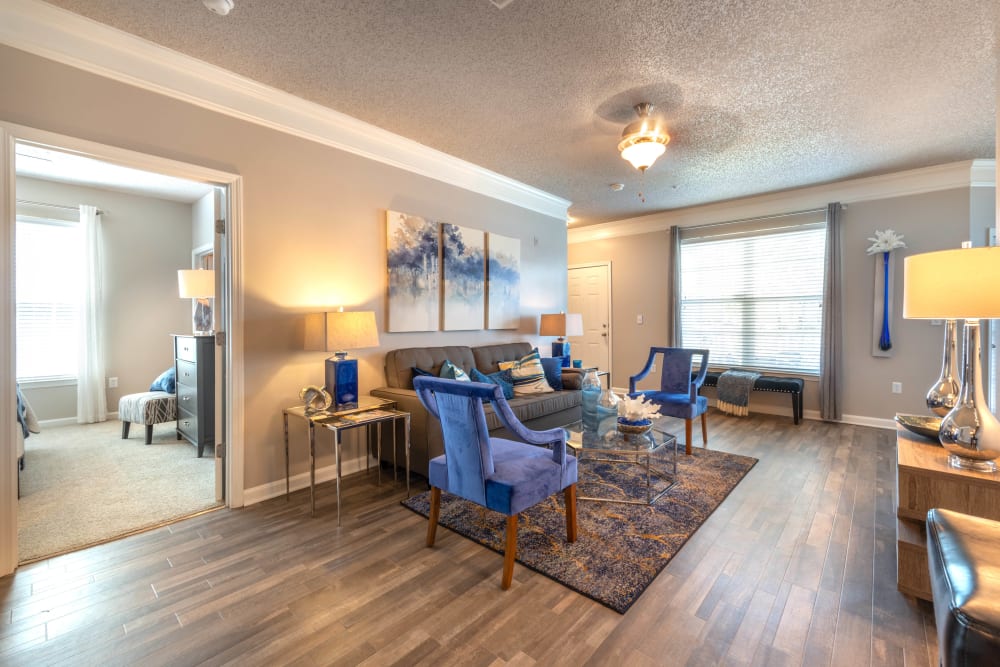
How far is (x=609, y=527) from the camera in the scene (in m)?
2.48

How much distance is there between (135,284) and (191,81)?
371cm

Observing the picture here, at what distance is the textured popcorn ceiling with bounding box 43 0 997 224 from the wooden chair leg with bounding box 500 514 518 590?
2.43 m

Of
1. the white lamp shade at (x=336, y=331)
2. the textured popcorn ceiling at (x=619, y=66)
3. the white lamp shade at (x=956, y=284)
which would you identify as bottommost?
the white lamp shade at (x=336, y=331)

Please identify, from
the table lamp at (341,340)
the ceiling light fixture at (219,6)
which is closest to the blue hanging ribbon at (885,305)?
the table lamp at (341,340)

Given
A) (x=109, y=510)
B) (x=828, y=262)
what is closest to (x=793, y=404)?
(x=828, y=262)

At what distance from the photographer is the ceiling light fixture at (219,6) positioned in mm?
1979

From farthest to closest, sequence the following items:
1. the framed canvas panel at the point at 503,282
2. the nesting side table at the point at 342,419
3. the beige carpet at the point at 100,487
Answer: the framed canvas panel at the point at 503,282
the nesting side table at the point at 342,419
the beige carpet at the point at 100,487

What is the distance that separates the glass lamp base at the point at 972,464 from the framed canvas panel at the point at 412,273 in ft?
11.2

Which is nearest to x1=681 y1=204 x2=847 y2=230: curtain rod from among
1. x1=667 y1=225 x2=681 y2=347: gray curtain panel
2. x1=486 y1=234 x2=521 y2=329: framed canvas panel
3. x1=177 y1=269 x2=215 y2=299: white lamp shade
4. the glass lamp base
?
x1=667 y1=225 x2=681 y2=347: gray curtain panel

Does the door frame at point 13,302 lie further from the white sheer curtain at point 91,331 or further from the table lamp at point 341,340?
the white sheer curtain at point 91,331

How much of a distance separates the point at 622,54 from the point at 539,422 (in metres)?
2.75

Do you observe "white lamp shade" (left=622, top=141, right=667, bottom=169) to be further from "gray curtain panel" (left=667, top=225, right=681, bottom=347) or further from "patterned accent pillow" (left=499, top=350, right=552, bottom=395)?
"gray curtain panel" (left=667, top=225, right=681, bottom=347)

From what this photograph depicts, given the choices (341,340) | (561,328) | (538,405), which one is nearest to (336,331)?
(341,340)

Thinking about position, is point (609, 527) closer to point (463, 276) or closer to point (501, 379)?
point (501, 379)
